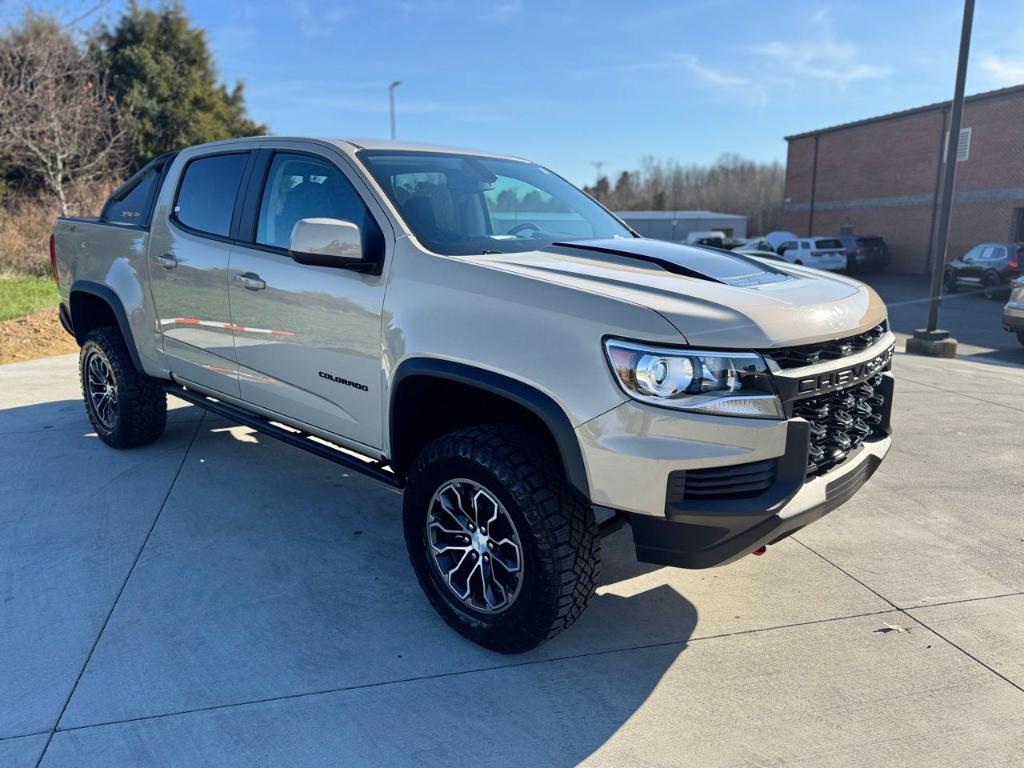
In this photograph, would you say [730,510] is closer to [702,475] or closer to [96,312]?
[702,475]

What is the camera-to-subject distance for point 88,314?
5.64 meters

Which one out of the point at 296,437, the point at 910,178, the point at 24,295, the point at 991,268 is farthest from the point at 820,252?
the point at 296,437

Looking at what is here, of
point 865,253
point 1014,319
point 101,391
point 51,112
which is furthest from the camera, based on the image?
point 865,253

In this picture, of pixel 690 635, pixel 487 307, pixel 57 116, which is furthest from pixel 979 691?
pixel 57 116

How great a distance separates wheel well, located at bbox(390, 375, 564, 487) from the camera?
3.03m

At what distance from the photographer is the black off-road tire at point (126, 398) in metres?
5.13

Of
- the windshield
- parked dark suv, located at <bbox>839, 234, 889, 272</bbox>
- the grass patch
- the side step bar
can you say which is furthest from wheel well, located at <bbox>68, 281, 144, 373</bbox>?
parked dark suv, located at <bbox>839, 234, 889, 272</bbox>

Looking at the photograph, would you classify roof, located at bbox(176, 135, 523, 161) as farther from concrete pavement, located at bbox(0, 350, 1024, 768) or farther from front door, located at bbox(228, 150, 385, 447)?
concrete pavement, located at bbox(0, 350, 1024, 768)

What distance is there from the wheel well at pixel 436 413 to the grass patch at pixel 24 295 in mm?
9895

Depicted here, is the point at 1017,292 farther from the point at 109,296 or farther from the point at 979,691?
the point at 109,296

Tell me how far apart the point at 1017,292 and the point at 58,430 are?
12.8m

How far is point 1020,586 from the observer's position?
11.7ft

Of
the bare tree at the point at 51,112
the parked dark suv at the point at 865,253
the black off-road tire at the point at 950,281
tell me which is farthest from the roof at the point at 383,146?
the parked dark suv at the point at 865,253

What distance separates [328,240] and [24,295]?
38.8ft
